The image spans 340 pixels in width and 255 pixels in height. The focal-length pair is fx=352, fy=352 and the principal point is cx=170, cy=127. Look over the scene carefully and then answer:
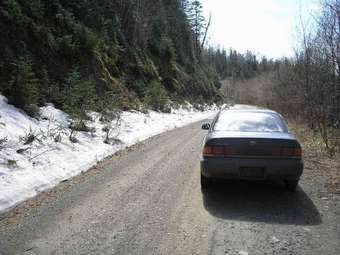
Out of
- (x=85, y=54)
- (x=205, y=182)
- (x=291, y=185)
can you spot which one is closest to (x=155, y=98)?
(x=85, y=54)

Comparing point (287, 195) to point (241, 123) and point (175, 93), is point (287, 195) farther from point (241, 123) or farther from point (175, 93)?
point (175, 93)

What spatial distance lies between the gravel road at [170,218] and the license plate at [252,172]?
1.57 ft

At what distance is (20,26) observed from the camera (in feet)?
44.9

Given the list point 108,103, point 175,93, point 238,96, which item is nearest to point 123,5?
point 175,93

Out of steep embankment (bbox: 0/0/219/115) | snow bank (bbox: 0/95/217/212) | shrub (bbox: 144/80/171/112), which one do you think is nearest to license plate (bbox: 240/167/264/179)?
snow bank (bbox: 0/95/217/212)

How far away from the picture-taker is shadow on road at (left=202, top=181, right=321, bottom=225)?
5516 mm

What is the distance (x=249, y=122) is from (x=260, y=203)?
172cm

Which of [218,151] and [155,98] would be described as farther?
[155,98]

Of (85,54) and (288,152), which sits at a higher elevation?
(85,54)

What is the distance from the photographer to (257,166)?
6195mm

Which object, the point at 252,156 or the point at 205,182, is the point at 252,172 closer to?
the point at 252,156

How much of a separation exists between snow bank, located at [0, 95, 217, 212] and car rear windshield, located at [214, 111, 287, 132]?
3672 millimetres

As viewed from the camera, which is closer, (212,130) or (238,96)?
(212,130)

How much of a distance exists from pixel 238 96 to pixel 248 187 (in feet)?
299
